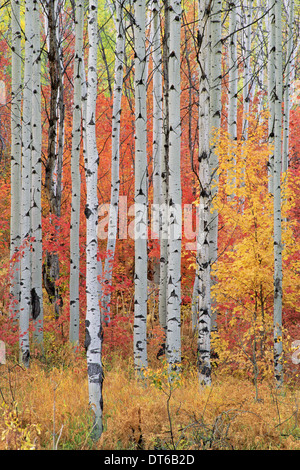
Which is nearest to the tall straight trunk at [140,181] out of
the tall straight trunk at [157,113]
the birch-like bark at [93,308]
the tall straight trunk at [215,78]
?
the tall straight trunk at [215,78]

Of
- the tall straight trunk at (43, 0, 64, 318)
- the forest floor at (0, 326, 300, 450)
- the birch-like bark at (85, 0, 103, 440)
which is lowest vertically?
the forest floor at (0, 326, 300, 450)

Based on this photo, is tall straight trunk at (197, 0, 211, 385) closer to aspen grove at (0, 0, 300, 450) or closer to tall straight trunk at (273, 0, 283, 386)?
aspen grove at (0, 0, 300, 450)

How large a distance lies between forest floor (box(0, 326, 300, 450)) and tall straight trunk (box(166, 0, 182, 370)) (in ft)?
2.46

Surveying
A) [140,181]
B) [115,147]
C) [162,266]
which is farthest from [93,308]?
[115,147]

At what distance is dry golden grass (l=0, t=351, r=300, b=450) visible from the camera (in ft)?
14.6

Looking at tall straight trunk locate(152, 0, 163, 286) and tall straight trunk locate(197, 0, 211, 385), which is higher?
tall straight trunk locate(152, 0, 163, 286)

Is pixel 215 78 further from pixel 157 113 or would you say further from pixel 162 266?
pixel 162 266

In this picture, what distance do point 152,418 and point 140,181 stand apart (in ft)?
12.0

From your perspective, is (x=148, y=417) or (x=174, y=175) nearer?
(x=148, y=417)

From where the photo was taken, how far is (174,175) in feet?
20.3

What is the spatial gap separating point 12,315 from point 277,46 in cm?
752

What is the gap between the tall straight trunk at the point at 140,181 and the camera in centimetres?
666

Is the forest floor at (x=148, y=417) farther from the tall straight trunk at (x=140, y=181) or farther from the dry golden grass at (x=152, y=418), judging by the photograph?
the tall straight trunk at (x=140, y=181)

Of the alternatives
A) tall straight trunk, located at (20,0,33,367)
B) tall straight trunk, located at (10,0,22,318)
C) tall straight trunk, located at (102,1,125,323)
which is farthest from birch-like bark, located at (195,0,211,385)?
tall straight trunk, located at (10,0,22,318)
